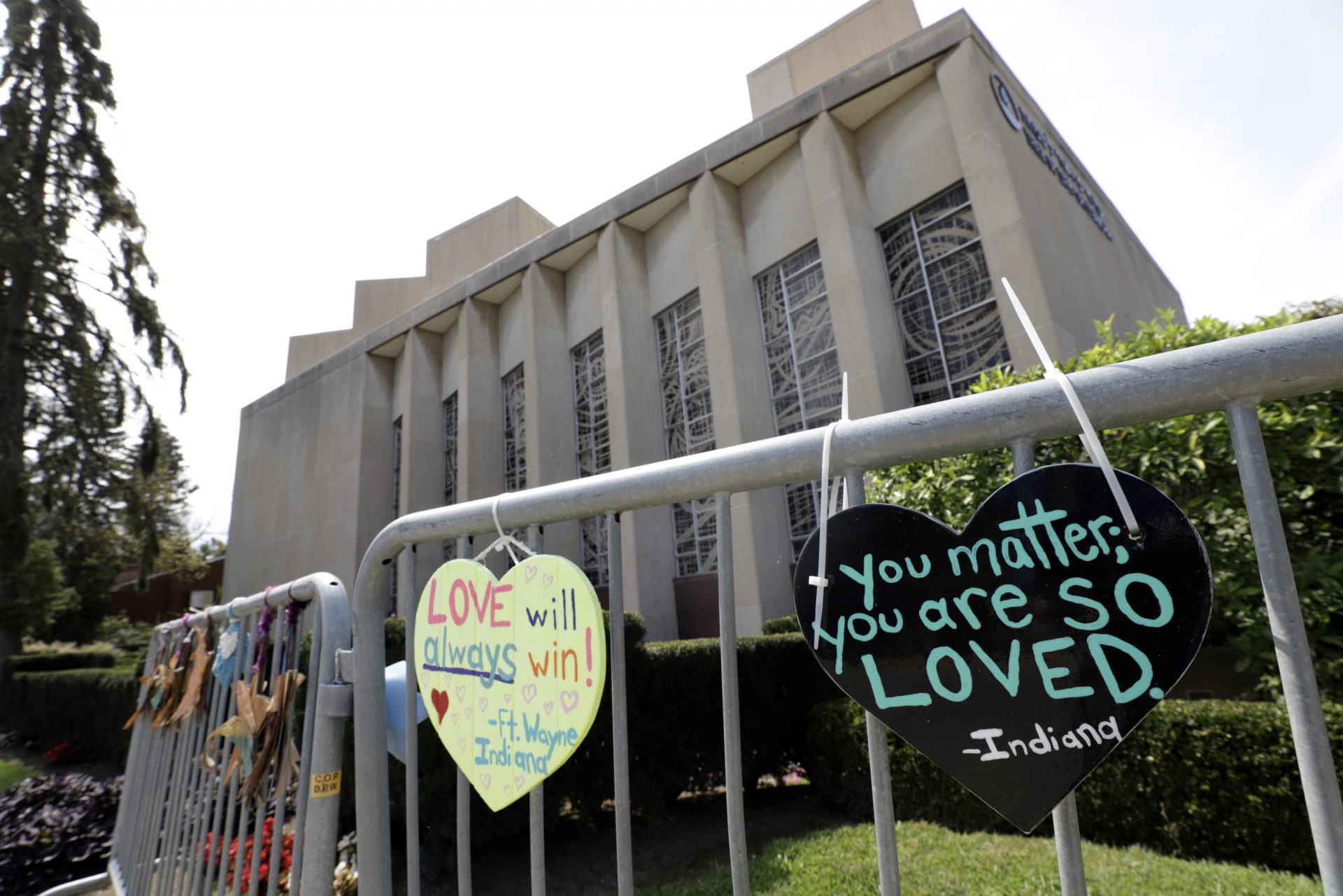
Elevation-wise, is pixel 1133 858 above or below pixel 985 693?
below

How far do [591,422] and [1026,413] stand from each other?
658 inches

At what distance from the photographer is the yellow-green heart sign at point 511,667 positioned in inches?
45.8

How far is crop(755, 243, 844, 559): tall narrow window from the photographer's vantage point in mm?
12742

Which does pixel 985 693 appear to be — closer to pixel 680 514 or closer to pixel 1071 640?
pixel 1071 640

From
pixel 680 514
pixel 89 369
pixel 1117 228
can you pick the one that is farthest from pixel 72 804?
pixel 1117 228

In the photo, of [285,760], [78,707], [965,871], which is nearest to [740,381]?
[965,871]

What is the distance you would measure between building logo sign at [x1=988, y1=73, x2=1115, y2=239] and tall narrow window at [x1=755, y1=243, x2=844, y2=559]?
390 centimetres

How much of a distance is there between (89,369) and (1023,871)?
20.4 metres

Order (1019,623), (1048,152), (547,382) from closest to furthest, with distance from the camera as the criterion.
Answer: (1019,623) < (1048,152) < (547,382)

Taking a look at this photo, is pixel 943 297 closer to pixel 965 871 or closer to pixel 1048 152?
pixel 1048 152

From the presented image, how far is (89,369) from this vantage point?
15750 mm

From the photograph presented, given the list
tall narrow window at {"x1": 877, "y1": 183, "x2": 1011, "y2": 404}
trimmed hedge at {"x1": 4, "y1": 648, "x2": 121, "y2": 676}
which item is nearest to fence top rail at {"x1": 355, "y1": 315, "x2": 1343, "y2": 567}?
tall narrow window at {"x1": 877, "y1": 183, "x2": 1011, "y2": 404}

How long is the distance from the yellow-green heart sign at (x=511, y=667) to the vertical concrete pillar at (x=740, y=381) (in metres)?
10.2

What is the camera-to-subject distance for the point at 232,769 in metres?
2.07
